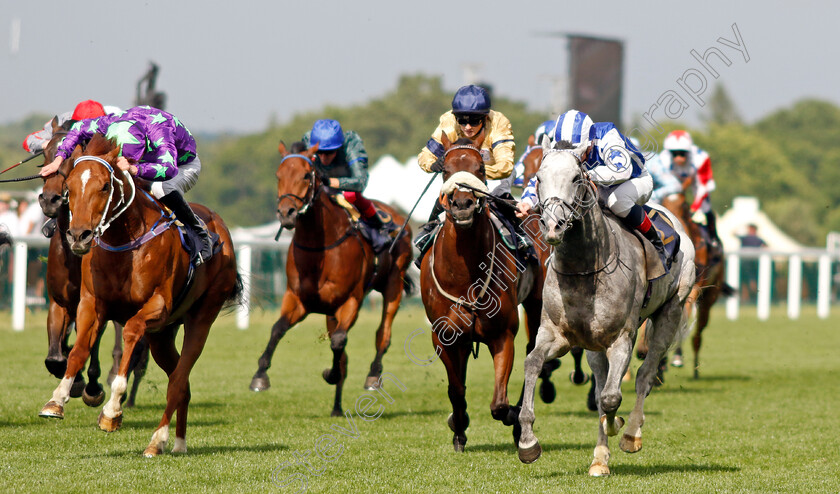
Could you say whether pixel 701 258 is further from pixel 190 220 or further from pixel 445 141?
pixel 190 220

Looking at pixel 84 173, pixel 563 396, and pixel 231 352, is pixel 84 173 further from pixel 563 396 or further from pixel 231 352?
pixel 231 352

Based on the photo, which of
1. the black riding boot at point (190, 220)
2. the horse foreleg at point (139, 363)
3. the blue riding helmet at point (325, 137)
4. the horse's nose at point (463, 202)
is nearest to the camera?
the horse's nose at point (463, 202)

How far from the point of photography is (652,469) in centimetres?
675

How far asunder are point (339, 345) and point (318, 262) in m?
0.76

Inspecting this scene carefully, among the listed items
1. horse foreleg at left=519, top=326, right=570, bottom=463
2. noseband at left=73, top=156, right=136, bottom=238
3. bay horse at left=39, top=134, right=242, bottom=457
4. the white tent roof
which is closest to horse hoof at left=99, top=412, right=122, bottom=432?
bay horse at left=39, top=134, right=242, bottom=457

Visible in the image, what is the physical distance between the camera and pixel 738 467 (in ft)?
22.5

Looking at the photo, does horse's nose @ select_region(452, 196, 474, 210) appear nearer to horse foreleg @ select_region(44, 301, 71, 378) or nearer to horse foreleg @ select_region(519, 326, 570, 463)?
horse foreleg @ select_region(519, 326, 570, 463)

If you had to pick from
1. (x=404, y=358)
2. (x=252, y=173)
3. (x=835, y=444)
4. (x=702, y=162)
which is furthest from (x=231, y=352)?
(x=252, y=173)

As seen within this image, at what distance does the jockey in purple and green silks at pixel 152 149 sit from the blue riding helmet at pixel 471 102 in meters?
1.79

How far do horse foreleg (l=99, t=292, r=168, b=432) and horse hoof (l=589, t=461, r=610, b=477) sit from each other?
2615 mm

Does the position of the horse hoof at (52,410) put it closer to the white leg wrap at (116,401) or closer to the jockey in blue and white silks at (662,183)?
the white leg wrap at (116,401)

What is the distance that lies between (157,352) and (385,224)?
3545 millimetres

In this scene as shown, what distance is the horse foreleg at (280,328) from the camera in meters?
8.71

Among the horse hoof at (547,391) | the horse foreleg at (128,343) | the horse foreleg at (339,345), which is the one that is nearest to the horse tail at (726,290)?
the horse hoof at (547,391)
